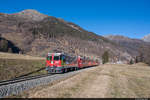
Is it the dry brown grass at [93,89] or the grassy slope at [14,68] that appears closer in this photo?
the dry brown grass at [93,89]

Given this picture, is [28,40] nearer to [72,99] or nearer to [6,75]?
[6,75]

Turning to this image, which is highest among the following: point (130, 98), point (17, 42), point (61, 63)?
point (17, 42)

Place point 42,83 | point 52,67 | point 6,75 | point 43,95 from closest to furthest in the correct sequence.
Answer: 1. point 43,95
2. point 42,83
3. point 6,75
4. point 52,67

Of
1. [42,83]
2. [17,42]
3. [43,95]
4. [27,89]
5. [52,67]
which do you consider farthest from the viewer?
[17,42]

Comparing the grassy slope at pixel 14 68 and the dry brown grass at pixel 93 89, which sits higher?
the grassy slope at pixel 14 68

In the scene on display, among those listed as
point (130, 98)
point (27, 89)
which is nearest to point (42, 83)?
point (27, 89)

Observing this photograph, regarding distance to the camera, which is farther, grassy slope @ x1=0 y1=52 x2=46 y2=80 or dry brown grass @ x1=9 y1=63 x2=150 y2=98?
grassy slope @ x1=0 y1=52 x2=46 y2=80

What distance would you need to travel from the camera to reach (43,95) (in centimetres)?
1150

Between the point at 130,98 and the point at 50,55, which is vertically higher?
the point at 50,55

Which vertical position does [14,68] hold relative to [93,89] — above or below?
above

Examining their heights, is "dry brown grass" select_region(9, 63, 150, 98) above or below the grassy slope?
below

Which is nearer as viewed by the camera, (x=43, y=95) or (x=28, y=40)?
(x=43, y=95)

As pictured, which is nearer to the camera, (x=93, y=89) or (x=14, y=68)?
(x=93, y=89)

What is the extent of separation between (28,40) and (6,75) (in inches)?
6011
